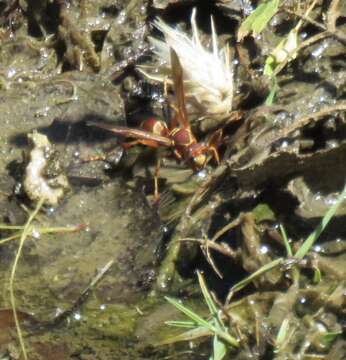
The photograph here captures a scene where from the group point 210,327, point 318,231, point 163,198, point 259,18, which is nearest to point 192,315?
point 210,327

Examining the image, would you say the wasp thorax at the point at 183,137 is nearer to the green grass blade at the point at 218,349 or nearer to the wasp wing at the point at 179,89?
the wasp wing at the point at 179,89

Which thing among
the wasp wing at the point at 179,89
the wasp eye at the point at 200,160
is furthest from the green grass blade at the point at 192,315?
the wasp wing at the point at 179,89

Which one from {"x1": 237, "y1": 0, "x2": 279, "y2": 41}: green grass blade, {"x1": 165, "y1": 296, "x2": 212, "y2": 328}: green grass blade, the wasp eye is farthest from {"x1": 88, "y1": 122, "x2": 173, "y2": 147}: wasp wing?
{"x1": 165, "y1": 296, "x2": 212, "y2": 328}: green grass blade

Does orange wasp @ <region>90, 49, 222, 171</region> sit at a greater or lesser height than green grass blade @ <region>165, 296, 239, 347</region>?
greater

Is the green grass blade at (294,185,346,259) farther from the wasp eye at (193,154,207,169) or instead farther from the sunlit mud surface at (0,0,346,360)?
the wasp eye at (193,154,207,169)

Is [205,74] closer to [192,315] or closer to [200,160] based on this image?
[200,160]

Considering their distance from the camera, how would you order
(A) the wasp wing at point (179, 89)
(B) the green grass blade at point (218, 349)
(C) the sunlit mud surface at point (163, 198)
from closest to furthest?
(B) the green grass blade at point (218, 349) → (C) the sunlit mud surface at point (163, 198) → (A) the wasp wing at point (179, 89)
